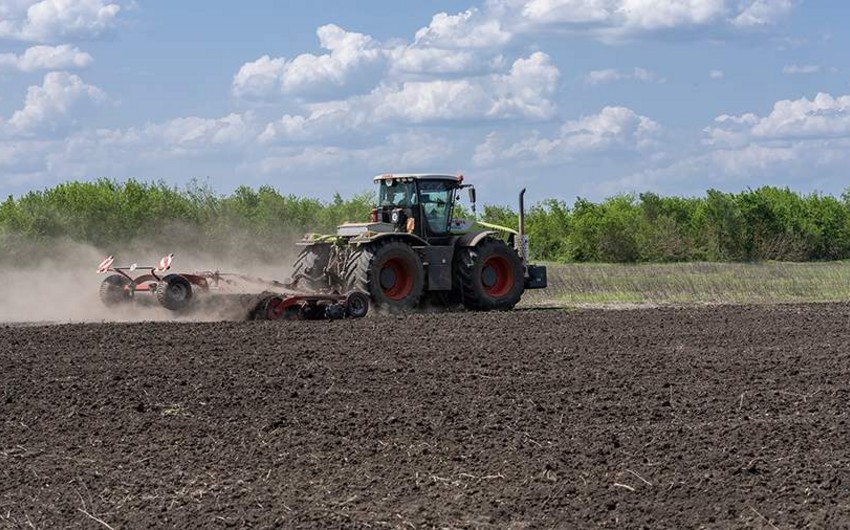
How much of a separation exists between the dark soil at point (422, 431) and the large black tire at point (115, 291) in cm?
319

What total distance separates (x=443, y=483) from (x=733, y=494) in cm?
195

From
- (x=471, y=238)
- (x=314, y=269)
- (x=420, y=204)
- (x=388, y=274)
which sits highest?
(x=420, y=204)

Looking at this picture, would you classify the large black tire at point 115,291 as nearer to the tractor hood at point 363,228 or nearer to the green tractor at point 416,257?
the green tractor at point 416,257

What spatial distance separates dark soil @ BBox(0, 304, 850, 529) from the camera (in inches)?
327

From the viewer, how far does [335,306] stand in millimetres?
20547

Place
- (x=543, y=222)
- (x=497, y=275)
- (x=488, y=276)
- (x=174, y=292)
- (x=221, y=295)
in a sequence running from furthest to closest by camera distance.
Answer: (x=543, y=222) → (x=497, y=275) → (x=488, y=276) → (x=221, y=295) → (x=174, y=292)

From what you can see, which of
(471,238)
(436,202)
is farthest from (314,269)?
(471,238)

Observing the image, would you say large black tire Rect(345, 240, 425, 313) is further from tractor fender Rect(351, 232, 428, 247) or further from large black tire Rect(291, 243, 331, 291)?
large black tire Rect(291, 243, 331, 291)

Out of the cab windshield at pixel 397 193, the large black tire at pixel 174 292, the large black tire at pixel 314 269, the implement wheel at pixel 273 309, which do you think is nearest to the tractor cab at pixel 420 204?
the cab windshield at pixel 397 193

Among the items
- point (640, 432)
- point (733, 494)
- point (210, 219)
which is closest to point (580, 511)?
point (733, 494)

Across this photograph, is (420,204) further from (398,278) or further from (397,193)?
(398,278)

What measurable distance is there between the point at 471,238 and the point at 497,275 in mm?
1013

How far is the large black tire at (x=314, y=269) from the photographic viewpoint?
22.0m

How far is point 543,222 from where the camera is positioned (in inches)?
2195
